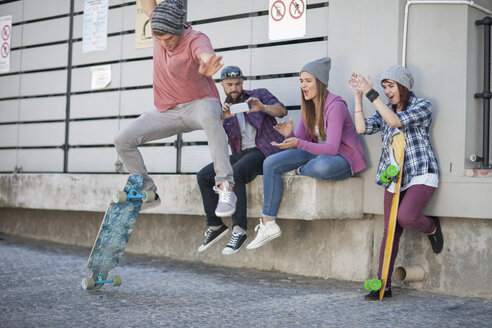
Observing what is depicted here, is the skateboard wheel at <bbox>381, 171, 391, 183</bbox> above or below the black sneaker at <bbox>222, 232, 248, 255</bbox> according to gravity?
above

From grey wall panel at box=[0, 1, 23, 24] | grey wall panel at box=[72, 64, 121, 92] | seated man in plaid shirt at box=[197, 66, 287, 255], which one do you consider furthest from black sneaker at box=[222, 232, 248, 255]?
grey wall panel at box=[0, 1, 23, 24]

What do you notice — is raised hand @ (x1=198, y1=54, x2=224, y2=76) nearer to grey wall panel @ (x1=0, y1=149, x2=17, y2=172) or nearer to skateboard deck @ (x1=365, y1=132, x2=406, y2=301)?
skateboard deck @ (x1=365, y1=132, x2=406, y2=301)

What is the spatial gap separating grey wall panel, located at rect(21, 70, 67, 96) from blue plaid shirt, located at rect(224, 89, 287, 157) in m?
3.25

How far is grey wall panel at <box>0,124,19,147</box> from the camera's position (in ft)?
29.2

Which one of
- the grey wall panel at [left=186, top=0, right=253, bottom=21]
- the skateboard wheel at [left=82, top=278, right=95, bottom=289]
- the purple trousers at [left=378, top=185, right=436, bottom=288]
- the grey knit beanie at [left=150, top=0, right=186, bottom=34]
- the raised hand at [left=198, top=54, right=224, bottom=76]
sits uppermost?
the grey wall panel at [left=186, top=0, right=253, bottom=21]

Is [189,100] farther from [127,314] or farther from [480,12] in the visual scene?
[480,12]

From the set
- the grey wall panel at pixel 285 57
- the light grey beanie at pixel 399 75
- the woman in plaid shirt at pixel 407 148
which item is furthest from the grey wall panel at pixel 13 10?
the light grey beanie at pixel 399 75

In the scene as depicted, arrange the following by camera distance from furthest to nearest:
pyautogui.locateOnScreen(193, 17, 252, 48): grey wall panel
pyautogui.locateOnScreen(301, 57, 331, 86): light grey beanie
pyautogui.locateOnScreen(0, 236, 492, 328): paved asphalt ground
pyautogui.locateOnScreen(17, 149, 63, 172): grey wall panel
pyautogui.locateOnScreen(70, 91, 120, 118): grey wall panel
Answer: pyautogui.locateOnScreen(17, 149, 63, 172): grey wall panel
pyautogui.locateOnScreen(70, 91, 120, 118): grey wall panel
pyautogui.locateOnScreen(193, 17, 252, 48): grey wall panel
pyautogui.locateOnScreen(301, 57, 331, 86): light grey beanie
pyautogui.locateOnScreen(0, 236, 492, 328): paved asphalt ground

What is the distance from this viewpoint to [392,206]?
508 centimetres

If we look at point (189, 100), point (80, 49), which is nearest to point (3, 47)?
point (80, 49)

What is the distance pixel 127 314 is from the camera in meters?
4.43

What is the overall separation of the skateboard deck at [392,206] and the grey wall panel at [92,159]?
3.83 meters

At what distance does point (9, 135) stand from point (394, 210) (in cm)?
585

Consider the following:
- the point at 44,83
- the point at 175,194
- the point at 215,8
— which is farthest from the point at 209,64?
the point at 44,83
